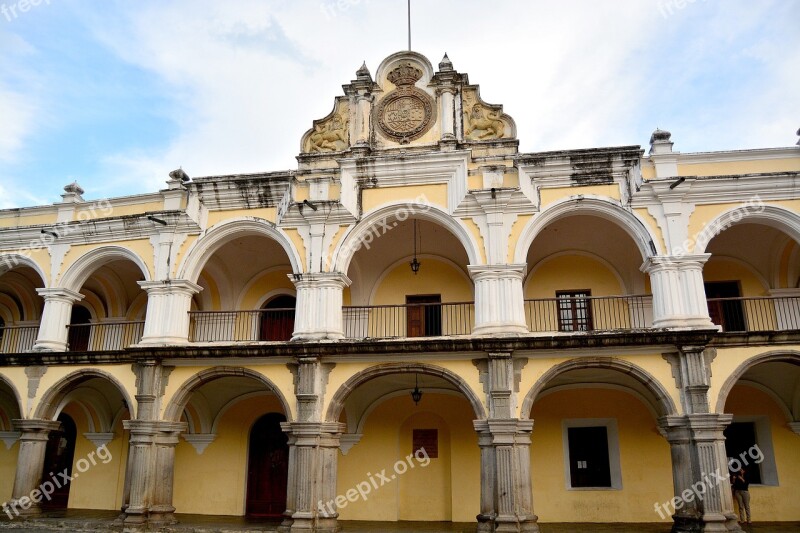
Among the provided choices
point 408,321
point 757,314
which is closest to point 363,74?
point 408,321

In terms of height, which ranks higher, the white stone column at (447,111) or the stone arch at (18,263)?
the white stone column at (447,111)

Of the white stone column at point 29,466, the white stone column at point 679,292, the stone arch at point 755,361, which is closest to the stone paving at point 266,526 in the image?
the white stone column at point 29,466

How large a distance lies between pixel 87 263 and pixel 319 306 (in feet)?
20.4

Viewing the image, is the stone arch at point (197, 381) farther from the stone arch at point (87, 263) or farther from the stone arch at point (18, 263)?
the stone arch at point (18, 263)

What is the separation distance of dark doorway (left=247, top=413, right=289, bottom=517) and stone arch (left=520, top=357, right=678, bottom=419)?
259 inches

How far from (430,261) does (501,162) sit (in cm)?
336

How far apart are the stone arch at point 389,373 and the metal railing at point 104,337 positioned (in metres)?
6.57

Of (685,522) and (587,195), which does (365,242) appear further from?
(685,522)

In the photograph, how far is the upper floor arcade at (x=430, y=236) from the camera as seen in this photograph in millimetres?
13297

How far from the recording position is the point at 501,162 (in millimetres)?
14156

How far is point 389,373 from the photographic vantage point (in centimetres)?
1316
